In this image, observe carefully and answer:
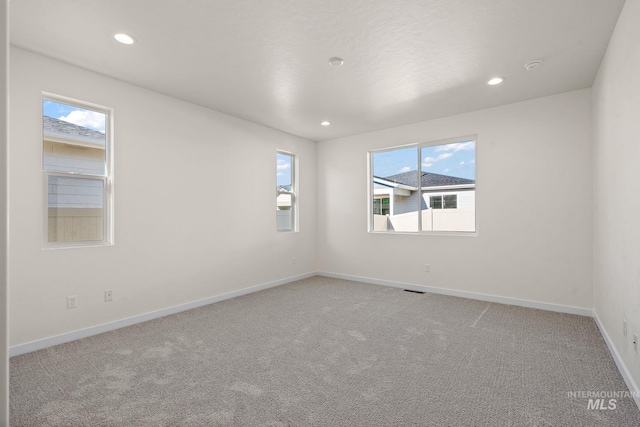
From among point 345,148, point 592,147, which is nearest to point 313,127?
point 345,148

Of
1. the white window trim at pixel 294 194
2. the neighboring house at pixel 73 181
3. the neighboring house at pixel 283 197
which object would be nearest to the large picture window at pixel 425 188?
the white window trim at pixel 294 194

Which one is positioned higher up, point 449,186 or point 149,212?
point 449,186

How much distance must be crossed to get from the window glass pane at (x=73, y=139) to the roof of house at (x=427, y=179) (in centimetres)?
411

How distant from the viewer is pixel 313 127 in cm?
507

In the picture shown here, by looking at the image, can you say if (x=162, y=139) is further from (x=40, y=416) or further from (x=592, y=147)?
(x=592, y=147)

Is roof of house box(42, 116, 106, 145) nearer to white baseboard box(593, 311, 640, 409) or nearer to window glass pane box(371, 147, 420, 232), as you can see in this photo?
window glass pane box(371, 147, 420, 232)

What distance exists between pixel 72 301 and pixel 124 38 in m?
2.45

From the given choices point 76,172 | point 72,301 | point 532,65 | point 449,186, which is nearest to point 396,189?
point 449,186

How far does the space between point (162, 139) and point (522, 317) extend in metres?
4.71

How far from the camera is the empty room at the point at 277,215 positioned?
2.04m

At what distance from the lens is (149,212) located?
3521 mm

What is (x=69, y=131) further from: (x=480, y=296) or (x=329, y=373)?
(x=480, y=296)

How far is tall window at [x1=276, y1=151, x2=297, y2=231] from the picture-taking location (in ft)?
17.5

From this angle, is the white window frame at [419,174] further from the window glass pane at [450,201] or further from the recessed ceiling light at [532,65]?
the recessed ceiling light at [532,65]
